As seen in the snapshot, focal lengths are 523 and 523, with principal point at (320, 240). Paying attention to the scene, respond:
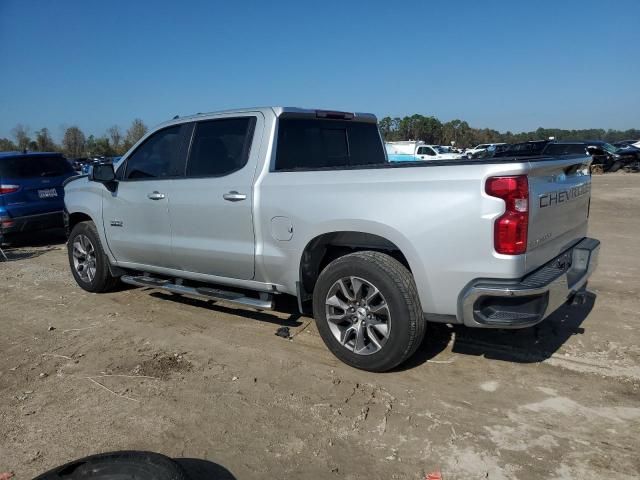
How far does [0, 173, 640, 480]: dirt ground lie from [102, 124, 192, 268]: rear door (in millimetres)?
700

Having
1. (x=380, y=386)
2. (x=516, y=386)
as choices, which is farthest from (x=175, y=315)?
(x=516, y=386)

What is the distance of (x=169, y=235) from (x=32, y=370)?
1689mm

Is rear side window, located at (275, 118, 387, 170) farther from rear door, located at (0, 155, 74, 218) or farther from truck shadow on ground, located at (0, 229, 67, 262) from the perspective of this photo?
rear door, located at (0, 155, 74, 218)

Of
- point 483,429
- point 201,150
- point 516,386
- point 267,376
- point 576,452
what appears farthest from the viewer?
point 201,150

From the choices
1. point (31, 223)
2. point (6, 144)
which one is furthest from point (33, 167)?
point (6, 144)

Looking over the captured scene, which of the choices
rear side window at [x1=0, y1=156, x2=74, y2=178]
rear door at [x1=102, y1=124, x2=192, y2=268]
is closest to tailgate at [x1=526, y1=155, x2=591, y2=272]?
rear door at [x1=102, y1=124, x2=192, y2=268]

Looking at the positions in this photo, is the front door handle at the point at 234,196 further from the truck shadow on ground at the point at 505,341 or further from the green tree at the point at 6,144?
the green tree at the point at 6,144

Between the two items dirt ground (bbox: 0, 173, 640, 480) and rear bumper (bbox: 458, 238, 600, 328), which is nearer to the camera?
dirt ground (bbox: 0, 173, 640, 480)

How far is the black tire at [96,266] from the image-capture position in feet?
20.1

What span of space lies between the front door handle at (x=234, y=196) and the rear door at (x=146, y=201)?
2.57 ft

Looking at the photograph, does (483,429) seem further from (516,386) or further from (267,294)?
(267,294)

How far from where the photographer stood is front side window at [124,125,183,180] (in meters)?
5.20

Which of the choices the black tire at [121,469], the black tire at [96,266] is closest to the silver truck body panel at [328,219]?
the black tire at [96,266]

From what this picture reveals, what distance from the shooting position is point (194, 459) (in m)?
2.97
